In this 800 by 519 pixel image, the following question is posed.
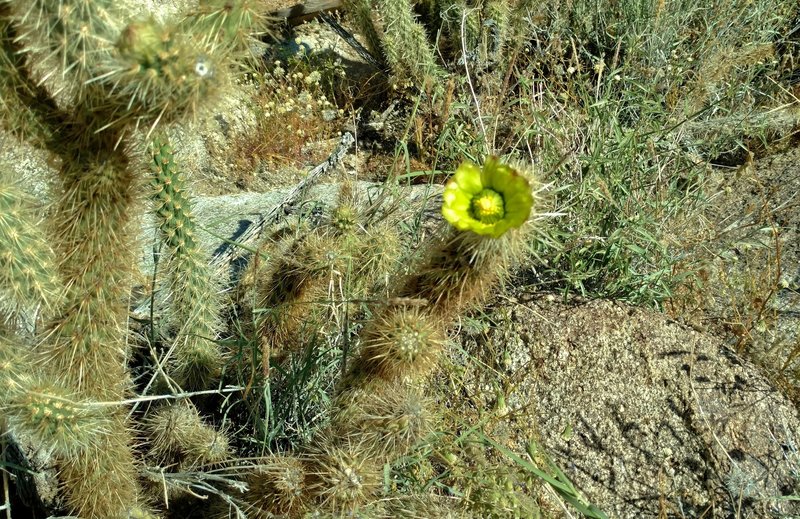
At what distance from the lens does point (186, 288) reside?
303 centimetres

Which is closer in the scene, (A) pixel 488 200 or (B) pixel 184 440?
(A) pixel 488 200

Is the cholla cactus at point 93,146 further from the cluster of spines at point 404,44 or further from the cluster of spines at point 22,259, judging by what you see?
the cluster of spines at point 404,44

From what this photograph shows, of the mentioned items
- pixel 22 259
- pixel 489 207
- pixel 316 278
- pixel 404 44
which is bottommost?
pixel 404 44

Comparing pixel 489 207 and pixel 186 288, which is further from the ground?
pixel 489 207

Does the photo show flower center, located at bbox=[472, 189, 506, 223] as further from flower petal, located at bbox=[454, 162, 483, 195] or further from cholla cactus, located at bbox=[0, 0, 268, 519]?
cholla cactus, located at bbox=[0, 0, 268, 519]

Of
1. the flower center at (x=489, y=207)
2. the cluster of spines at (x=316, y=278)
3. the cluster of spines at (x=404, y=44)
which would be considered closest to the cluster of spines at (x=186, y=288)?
the cluster of spines at (x=316, y=278)

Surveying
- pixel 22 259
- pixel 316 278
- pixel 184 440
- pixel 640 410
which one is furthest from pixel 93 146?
pixel 640 410

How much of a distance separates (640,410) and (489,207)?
1.30m

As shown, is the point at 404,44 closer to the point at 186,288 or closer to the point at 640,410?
the point at 186,288

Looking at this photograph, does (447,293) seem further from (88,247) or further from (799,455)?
(799,455)

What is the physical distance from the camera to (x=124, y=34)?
160cm

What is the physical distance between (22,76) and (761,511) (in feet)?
8.85

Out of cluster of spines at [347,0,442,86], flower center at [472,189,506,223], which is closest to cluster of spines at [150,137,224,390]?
flower center at [472,189,506,223]

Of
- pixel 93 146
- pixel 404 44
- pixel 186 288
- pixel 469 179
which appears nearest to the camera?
pixel 93 146
